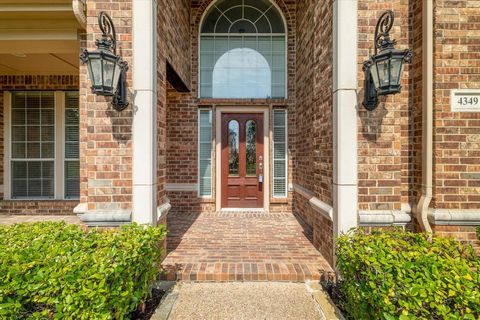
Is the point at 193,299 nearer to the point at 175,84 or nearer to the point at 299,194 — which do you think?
the point at 299,194

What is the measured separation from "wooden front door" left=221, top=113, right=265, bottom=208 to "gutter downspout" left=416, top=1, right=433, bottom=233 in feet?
11.1

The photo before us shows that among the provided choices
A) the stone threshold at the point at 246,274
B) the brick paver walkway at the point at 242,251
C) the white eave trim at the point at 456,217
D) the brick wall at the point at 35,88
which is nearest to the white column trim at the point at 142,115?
the stone threshold at the point at 246,274

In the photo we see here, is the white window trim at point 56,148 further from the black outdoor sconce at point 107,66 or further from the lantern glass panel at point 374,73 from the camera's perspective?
the lantern glass panel at point 374,73

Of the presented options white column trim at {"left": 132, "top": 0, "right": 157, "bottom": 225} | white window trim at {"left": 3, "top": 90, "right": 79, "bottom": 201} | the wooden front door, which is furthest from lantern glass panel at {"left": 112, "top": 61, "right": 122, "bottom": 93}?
white window trim at {"left": 3, "top": 90, "right": 79, "bottom": 201}

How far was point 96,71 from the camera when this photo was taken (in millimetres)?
2680

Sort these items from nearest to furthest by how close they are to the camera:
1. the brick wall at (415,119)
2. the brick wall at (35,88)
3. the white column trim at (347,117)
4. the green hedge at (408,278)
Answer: the green hedge at (408,278), the white column trim at (347,117), the brick wall at (415,119), the brick wall at (35,88)

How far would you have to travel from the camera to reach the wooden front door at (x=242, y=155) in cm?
609

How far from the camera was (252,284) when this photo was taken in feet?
9.86

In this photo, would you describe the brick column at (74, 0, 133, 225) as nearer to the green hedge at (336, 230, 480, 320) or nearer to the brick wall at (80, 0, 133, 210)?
the brick wall at (80, 0, 133, 210)

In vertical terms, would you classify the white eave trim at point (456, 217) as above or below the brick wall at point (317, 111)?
below

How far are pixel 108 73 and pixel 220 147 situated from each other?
138 inches

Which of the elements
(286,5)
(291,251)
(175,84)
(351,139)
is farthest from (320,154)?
(286,5)

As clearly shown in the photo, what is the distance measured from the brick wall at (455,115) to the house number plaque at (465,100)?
0.05 m

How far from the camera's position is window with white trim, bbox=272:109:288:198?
6.07m
